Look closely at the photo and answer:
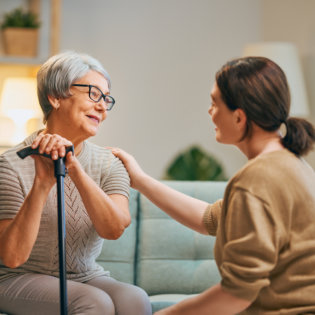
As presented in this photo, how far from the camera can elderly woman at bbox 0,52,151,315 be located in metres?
1.44

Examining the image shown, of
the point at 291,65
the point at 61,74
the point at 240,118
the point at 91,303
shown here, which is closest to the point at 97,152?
the point at 61,74

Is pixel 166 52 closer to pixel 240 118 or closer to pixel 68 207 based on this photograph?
pixel 68 207

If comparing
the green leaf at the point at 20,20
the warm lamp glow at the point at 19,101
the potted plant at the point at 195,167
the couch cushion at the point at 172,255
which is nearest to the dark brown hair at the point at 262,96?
the couch cushion at the point at 172,255

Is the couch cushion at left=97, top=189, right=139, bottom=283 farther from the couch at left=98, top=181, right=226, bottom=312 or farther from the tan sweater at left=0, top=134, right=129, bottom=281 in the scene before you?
the tan sweater at left=0, top=134, right=129, bottom=281

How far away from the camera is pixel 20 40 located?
330 cm

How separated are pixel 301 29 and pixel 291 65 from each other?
0.43 m

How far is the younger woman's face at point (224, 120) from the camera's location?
1.30m

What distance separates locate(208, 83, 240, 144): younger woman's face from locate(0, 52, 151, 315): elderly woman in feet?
1.24

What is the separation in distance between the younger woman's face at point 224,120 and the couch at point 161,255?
93 cm

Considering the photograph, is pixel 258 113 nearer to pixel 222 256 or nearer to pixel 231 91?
pixel 231 91

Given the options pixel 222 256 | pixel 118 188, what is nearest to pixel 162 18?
pixel 118 188

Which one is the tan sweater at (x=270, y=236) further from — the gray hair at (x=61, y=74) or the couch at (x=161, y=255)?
the couch at (x=161, y=255)

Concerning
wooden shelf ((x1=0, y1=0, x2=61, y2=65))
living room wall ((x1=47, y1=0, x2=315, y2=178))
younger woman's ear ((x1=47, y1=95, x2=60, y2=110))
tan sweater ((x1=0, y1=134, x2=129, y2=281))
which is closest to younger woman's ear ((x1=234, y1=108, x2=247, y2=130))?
tan sweater ((x1=0, y1=134, x2=129, y2=281))

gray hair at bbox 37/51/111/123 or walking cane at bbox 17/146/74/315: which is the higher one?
gray hair at bbox 37/51/111/123
